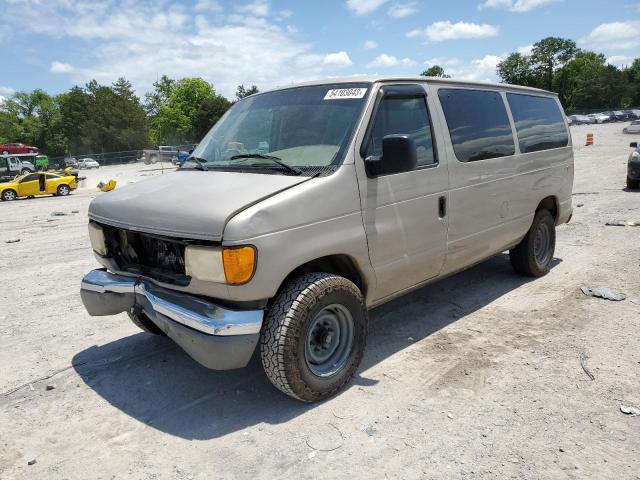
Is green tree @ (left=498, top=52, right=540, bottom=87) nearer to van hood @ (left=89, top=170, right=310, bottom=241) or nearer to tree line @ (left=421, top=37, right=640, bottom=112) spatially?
tree line @ (left=421, top=37, right=640, bottom=112)

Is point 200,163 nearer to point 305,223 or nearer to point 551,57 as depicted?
point 305,223

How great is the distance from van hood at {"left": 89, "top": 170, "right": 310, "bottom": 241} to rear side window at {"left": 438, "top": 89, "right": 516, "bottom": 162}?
5.90ft

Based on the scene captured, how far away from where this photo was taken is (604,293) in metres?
5.16

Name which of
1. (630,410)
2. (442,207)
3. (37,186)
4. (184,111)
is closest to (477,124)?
(442,207)

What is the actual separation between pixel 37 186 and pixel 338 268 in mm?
25809

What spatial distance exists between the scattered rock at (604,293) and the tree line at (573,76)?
92.0m

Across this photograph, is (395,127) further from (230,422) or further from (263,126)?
(230,422)

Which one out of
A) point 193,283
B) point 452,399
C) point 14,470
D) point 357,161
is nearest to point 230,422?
point 193,283

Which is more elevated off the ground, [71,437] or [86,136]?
[86,136]

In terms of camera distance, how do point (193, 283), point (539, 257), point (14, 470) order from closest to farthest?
1. point (14, 470)
2. point (193, 283)
3. point (539, 257)

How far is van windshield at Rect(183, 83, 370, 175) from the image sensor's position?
3432mm

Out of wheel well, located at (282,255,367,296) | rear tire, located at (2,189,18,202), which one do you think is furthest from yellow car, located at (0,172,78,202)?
wheel well, located at (282,255,367,296)

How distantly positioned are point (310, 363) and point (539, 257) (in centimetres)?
393

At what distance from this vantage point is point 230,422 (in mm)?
3160
